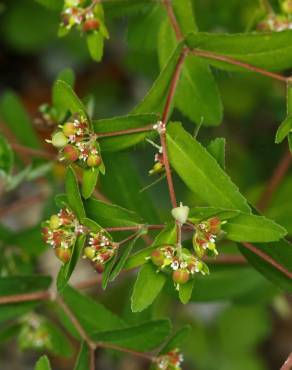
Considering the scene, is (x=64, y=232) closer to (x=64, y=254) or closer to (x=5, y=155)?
(x=64, y=254)

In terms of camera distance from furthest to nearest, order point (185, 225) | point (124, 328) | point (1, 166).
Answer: point (1, 166), point (124, 328), point (185, 225)

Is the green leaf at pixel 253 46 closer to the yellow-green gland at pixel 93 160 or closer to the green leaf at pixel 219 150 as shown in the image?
the green leaf at pixel 219 150

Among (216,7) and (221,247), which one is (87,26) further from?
(216,7)

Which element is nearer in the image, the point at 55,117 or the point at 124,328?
the point at 124,328

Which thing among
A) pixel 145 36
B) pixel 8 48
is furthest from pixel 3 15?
pixel 145 36

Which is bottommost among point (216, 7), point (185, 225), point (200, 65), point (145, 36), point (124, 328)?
point (124, 328)

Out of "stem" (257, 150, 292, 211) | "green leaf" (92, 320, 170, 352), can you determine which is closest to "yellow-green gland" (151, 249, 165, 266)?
"green leaf" (92, 320, 170, 352)

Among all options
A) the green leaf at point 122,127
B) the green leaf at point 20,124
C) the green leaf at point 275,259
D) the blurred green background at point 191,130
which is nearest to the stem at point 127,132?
the green leaf at point 122,127
